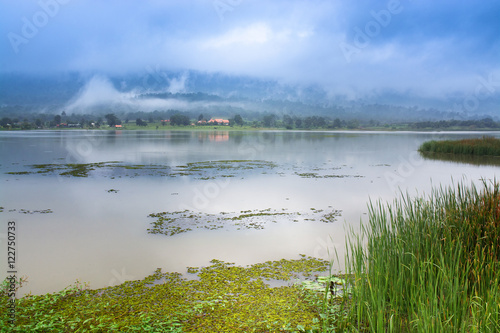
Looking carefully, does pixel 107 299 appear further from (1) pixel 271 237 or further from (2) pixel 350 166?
(2) pixel 350 166

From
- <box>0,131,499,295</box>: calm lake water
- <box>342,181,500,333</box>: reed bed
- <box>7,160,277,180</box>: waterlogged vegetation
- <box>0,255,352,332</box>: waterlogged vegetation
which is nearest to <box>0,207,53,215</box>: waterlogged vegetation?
<box>0,131,499,295</box>: calm lake water

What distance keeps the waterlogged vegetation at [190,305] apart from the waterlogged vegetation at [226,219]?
2.63 m

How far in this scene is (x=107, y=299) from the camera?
16.6 feet

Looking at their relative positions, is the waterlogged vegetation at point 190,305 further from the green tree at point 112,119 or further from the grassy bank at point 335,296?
the green tree at point 112,119

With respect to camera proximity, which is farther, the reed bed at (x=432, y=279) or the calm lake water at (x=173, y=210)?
the calm lake water at (x=173, y=210)

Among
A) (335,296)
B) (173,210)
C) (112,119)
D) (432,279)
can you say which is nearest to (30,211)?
(173,210)

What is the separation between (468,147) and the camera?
28016 millimetres

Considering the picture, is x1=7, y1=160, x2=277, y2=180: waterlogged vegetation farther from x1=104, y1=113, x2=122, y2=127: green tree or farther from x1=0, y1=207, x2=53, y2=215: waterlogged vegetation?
x1=104, y1=113, x2=122, y2=127: green tree

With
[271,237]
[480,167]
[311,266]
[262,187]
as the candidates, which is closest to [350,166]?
[480,167]

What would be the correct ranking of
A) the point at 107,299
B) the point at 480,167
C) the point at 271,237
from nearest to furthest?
the point at 107,299
the point at 271,237
the point at 480,167

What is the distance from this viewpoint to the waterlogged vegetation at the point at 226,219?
8750mm

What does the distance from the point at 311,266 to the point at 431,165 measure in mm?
17972

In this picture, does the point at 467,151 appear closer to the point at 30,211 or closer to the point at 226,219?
the point at 226,219

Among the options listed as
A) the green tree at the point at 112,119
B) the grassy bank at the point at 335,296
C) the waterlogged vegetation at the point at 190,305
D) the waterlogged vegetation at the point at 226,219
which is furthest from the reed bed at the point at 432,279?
the green tree at the point at 112,119
